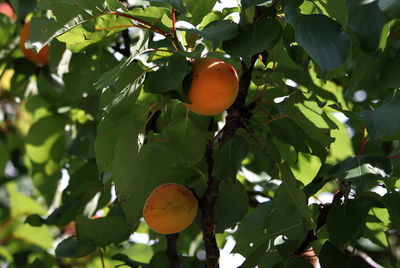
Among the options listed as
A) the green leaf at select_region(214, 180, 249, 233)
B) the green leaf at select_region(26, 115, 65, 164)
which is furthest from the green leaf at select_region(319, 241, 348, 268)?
the green leaf at select_region(26, 115, 65, 164)

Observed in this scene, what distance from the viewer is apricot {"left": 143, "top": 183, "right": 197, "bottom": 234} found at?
56.9 inches

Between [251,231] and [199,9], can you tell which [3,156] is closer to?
[251,231]

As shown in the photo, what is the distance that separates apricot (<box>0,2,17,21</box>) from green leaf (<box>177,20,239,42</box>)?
1201 mm

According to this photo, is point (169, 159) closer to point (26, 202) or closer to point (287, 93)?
point (287, 93)

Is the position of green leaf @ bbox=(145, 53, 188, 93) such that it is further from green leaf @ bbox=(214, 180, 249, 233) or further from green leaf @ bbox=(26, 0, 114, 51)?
green leaf @ bbox=(214, 180, 249, 233)

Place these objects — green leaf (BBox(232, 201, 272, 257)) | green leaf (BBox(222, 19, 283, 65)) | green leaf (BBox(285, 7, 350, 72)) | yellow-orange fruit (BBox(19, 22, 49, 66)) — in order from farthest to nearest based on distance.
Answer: yellow-orange fruit (BBox(19, 22, 49, 66))
green leaf (BBox(232, 201, 272, 257))
green leaf (BBox(222, 19, 283, 65))
green leaf (BBox(285, 7, 350, 72))

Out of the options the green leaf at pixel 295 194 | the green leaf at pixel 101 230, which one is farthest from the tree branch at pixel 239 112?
the green leaf at pixel 101 230

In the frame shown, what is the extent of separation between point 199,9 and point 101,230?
592 mm

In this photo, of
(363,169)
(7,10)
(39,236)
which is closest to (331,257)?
(363,169)

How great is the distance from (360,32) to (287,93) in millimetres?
348

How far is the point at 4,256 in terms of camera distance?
2469 mm

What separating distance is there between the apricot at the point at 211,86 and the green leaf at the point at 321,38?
0.17 m

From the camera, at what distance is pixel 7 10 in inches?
93.2

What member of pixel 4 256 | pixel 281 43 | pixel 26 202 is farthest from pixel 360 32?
pixel 4 256
